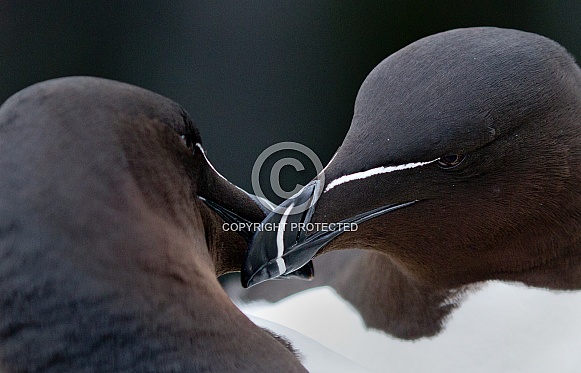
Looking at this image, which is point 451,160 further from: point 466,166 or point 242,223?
point 242,223

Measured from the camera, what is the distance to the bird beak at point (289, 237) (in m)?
1.63

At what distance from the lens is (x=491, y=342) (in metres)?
1.79

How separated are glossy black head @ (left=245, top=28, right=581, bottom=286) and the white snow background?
0.09 meters

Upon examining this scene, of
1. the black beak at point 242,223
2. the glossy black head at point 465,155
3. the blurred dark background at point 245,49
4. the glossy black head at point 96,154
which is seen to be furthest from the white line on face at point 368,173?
the blurred dark background at point 245,49

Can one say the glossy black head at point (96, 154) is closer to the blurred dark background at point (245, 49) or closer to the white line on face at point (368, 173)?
the white line on face at point (368, 173)

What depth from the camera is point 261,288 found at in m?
2.29

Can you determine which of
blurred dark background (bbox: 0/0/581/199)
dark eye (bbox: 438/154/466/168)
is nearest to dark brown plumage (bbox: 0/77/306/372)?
dark eye (bbox: 438/154/466/168)

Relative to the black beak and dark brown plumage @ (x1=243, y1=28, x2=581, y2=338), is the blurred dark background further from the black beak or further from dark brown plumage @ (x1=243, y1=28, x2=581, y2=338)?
dark brown plumage @ (x1=243, y1=28, x2=581, y2=338)

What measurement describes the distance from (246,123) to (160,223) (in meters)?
1.85

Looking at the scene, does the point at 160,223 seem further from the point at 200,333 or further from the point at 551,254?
the point at 551,254

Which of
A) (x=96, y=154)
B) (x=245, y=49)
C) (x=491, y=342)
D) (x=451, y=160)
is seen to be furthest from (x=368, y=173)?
(x=245, y=49)

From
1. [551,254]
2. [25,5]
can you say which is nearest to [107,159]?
[551,254]

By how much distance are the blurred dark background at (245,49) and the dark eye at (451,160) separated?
995mm

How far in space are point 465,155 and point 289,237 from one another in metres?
0.34
